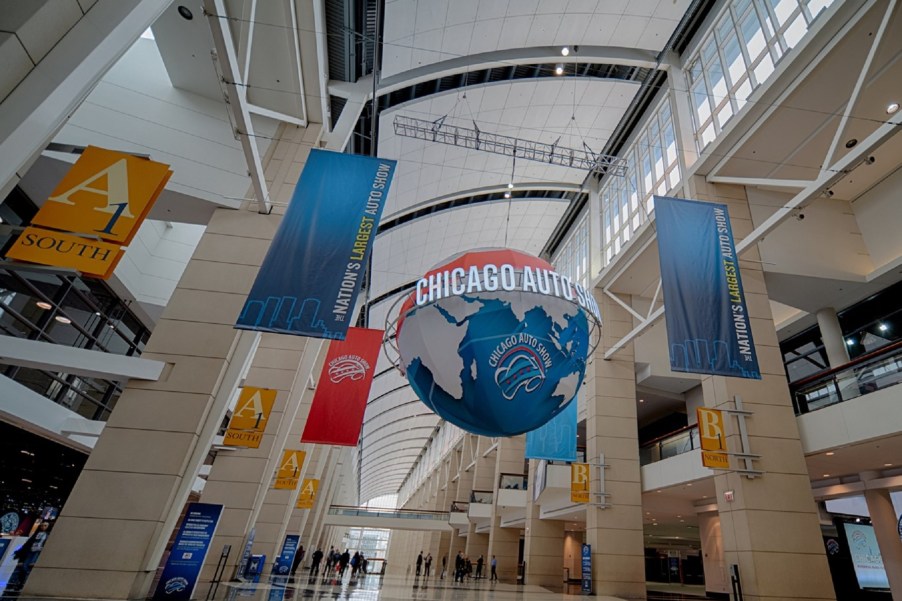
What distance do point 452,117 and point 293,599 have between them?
16.4 metres

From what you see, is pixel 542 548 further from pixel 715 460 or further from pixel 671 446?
pixel 715 460

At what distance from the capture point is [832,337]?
15.1m

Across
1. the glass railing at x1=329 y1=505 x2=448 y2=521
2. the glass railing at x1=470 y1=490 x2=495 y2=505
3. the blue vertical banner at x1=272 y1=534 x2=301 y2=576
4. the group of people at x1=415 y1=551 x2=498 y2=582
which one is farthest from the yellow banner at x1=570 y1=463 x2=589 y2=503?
the glass railing at x1=329 y1=505 x2=448 y2=521

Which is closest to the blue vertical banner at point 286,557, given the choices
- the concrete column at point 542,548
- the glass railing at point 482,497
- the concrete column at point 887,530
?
the concrete column at point 542,548

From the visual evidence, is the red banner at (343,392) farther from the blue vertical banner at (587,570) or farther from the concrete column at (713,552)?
the concrete column at (713,552)

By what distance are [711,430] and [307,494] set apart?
673 inches

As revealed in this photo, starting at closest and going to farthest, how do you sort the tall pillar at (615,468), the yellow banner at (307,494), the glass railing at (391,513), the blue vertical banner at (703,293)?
the blue vertical banner at (703,293) → the tall pillar at (615,468) → the yellow banner at (307,494) → the glass railing at (391,513)

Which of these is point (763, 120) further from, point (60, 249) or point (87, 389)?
point (87, 389)

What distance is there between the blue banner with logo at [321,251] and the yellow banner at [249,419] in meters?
5.59

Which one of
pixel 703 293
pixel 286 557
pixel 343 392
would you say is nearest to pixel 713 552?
pixel 703 293

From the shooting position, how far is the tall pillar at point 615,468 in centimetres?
1599

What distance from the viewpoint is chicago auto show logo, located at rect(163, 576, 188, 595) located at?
7340mm

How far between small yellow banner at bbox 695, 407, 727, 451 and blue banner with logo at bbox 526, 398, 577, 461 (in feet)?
14.0

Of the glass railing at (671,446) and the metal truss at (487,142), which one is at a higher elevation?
the metal truss at (487,142)
